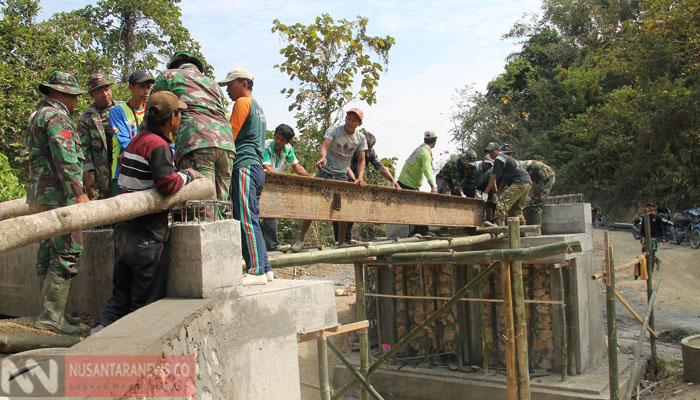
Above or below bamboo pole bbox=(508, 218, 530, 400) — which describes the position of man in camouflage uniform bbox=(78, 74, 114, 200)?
above

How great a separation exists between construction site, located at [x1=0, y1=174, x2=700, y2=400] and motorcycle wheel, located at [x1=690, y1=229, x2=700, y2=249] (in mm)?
3748

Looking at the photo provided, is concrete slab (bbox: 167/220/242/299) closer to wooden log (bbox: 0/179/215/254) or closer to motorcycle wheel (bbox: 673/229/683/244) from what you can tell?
wooden log (bbox: 0/179/215/254)

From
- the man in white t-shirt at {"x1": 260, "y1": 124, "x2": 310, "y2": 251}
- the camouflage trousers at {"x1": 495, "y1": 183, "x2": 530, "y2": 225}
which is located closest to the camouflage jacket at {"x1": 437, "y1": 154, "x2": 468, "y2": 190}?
the camouflage trousers at {"x1": 495, "y1": 183, "x2": 530, "y2": 225}

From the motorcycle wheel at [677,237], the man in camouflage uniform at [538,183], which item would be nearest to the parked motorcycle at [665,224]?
the motorcycle wheel at [677,237]

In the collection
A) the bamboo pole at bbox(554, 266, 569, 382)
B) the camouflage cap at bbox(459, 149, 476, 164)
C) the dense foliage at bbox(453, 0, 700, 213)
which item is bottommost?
the bamboo pole at bbox(554, 266, 569, 382)

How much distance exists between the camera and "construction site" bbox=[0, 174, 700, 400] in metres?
2.57

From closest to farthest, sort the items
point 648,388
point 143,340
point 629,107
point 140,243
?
point 143,340
point 140,243
point 648,388
point 629,107

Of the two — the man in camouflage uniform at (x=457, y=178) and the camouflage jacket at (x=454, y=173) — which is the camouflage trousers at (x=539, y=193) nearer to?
the man in camouflage uniform at (x=457, y=178)

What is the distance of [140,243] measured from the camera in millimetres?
2875

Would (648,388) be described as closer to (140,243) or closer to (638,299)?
(638,299)

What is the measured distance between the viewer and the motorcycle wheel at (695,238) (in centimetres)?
1677

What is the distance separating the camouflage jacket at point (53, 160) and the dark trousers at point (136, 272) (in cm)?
98

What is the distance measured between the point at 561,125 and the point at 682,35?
7.82 meters

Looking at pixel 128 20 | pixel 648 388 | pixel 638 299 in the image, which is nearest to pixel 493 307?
pixel 648 388
